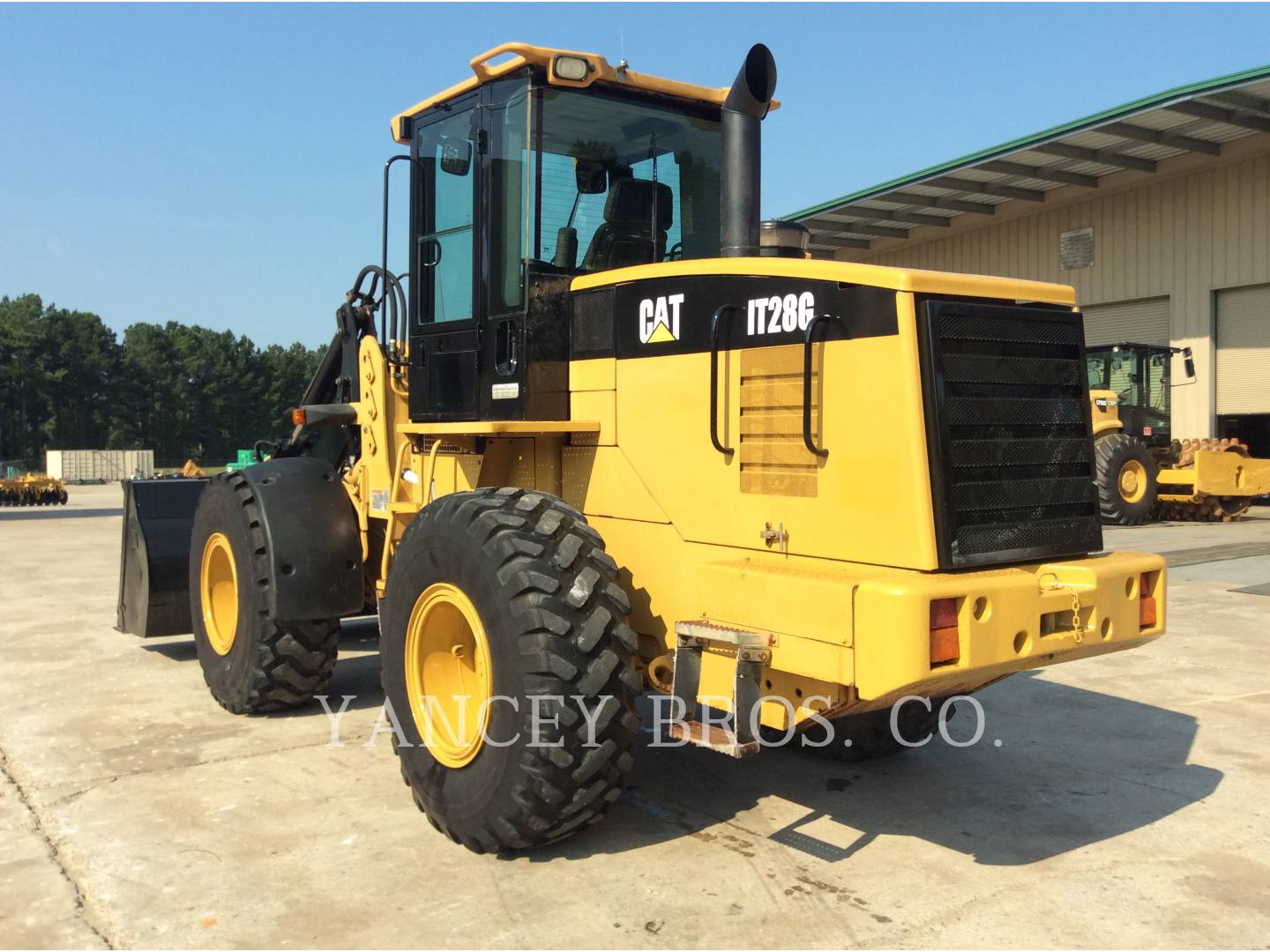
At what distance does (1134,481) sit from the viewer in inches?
719

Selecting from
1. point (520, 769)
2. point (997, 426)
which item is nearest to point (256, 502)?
point (520, 769)

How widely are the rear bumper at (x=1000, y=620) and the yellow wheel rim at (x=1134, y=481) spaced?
49.8 feet

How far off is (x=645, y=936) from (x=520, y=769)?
2.43ft

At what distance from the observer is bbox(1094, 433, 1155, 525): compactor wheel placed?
17719 mm

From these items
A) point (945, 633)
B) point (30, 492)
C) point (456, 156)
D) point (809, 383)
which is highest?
point (456, 156)

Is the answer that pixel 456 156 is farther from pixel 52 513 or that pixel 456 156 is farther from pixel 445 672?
pixel 52 513

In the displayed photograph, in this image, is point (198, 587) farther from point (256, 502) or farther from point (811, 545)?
point (811, 545)

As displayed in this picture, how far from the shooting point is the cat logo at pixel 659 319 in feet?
14.6

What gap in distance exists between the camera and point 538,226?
4867 millimetres

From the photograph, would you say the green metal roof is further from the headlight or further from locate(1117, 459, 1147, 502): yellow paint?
the headlight

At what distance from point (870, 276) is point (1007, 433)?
0.77m

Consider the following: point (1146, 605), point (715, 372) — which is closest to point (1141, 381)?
point (1146, 605)

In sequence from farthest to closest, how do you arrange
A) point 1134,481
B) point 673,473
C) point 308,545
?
point 1134,481
point 308,545
point 673,473

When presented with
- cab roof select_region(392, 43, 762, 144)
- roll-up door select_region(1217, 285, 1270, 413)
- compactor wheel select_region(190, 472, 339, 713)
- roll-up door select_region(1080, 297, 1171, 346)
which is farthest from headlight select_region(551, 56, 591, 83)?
roll-up door select_region(1217, 285, 1270, 413)
